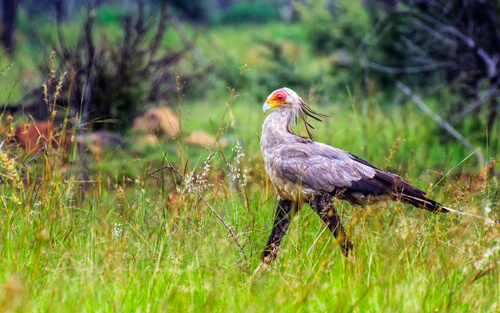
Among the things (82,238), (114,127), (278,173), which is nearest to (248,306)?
(278,173)

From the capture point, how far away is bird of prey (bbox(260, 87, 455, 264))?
9.86 ft

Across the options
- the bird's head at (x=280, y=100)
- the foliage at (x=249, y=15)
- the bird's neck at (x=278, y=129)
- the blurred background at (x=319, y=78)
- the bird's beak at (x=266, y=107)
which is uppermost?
the bird's head at (x=280, y=100)

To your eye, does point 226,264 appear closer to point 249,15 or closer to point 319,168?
point 319,168

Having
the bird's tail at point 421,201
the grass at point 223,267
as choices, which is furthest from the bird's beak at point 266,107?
the bird's tail at point 421,201

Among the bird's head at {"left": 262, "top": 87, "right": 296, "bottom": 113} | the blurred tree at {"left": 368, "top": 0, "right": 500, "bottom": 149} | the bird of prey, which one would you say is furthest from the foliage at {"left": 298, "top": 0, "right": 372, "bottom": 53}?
the bird of prey

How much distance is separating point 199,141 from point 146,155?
1081mm

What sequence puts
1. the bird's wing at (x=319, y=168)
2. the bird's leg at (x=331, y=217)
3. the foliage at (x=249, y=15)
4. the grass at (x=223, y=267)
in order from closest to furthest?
the grass at (x=223, y=267)
the bird's leg at (x=331, y=217)
the bird's wing at (x=319, y=168)
the foliage at (x=249, y=15)

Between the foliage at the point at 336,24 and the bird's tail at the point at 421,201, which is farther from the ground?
the bird's tail at the point at 421,201

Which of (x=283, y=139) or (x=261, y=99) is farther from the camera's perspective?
(x=261, y=99)

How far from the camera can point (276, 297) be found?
8.35 ft

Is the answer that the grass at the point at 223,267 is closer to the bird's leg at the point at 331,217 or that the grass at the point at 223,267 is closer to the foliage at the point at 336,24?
the bird's leg at the point at 331,217

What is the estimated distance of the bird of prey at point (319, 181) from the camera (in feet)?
9.86

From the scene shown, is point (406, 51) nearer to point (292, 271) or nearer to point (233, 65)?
point (233, 65)

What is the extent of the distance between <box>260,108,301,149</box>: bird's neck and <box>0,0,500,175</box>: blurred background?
0.26 m
